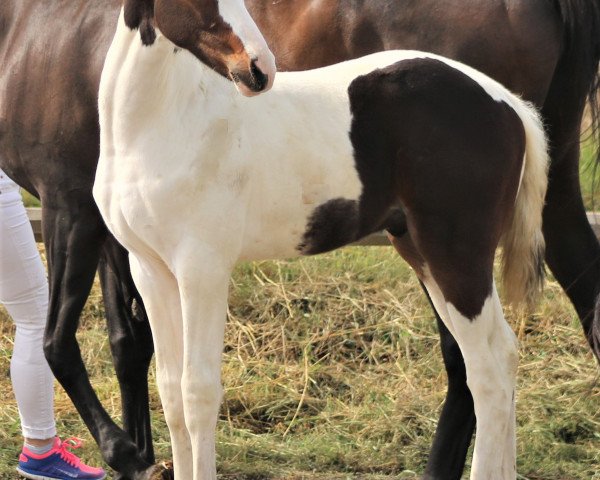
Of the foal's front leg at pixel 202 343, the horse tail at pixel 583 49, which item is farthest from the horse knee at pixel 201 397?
the horse tail at pixel 583 49

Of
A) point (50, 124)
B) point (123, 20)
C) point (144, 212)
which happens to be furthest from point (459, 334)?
point (50, 124)

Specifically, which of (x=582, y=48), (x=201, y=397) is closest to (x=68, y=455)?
(x=201, y=397)

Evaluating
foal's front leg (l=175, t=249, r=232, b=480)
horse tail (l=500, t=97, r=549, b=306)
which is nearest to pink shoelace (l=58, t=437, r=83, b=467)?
foal's front leg (l=175, t=249, r=232, b=480)

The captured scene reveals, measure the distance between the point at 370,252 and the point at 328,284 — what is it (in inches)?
18.7

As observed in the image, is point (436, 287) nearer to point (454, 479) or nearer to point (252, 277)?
point (454, 479)

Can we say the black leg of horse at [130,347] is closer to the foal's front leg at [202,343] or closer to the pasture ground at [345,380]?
the pasture ground at [345,380]

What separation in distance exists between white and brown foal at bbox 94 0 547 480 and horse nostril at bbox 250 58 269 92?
100 mm

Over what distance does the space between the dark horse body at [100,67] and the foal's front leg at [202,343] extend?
0.65m

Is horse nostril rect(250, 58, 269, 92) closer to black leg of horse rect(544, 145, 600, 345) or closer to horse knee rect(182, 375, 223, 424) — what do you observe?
horse knee rect(182, 375, 223, 424)

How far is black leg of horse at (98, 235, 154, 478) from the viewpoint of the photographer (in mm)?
4309

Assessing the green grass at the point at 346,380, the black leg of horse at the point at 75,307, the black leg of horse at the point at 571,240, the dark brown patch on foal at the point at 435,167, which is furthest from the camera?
the green grass at the point at 346,380

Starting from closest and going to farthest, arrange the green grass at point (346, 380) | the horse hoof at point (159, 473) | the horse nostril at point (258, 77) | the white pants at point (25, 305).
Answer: the horse nostril at point (258, 77)
the horse hoof at point (159, 473)
the white pants at point (25, 305)
the green grass at point (346, 380)

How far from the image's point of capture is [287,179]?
3.29 m

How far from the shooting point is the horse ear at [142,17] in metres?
3.18
